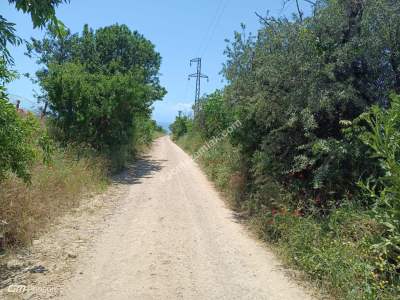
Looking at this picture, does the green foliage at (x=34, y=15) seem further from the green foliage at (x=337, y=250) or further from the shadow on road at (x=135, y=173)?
the shadow on road at (x=135, y=173)

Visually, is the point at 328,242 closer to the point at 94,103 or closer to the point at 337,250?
the point at 337,250

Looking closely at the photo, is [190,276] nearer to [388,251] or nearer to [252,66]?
[388,251]

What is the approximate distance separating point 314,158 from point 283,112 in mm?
1400

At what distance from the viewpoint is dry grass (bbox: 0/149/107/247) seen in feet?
21.4

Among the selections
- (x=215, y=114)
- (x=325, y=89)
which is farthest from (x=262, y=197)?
(x=215, y=114)

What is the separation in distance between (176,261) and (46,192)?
3.99 metres

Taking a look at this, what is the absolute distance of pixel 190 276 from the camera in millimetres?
5391

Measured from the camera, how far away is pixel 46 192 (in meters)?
8.47

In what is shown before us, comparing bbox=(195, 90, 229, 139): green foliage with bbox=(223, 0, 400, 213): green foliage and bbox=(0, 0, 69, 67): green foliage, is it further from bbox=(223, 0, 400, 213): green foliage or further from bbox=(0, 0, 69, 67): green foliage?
bbox=(0, 0, 69, 67): green foliage

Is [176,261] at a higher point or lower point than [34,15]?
lower

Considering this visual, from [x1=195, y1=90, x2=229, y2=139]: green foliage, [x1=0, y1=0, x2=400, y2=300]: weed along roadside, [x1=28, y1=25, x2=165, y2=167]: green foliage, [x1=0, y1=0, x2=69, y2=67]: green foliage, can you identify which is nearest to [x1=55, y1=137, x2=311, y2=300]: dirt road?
[x1=0, y1=0, x2=400, y2=300]: weed along roadside

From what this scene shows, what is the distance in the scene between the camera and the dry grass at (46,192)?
256 inches

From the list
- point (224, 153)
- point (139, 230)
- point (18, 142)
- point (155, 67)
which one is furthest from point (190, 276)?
point (155, 67)

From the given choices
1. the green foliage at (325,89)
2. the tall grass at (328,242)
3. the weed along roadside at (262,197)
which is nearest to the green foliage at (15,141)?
the weed along roadside at (262,197)
